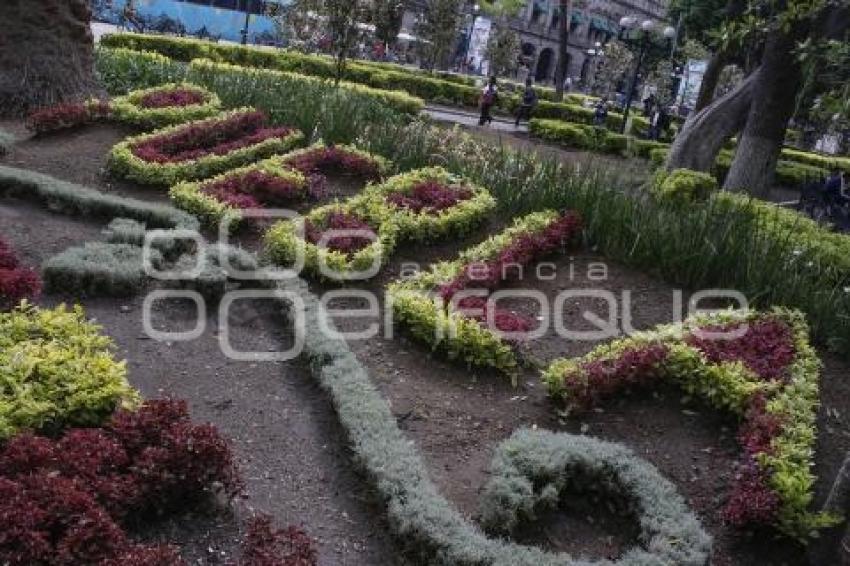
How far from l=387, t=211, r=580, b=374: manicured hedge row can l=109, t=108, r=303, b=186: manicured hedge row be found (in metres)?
3.09

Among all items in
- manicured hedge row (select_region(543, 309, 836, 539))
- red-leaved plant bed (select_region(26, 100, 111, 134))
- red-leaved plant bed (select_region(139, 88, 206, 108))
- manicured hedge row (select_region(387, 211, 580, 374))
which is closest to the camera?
manicured hedge row (select_region(543, 309, 836, 539))

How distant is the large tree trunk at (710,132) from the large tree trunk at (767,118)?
1454mm

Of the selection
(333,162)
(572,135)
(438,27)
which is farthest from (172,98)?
(438,27)

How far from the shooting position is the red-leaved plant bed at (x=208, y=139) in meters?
8.88

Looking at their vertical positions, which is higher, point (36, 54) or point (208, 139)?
point (36, 54)

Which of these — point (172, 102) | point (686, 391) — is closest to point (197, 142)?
point (172, 102)

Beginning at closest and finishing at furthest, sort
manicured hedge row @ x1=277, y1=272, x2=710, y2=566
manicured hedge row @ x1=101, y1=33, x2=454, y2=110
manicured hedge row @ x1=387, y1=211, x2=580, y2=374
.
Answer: manicured hedge row @ x1=277, y1=272, x2=710, y2=566 < manicured hedge row @ x1=387, y1=211, x2=580, y2=374 < manicured hedge row @ x1=101, y1=33, x2=454, y2=110

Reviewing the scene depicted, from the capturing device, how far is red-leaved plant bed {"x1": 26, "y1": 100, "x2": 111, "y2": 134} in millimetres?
9273

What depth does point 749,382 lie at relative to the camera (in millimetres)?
5219

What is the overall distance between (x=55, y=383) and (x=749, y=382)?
3.99 m

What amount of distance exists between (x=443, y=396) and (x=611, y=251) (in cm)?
277

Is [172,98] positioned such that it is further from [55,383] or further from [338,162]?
[55,383]

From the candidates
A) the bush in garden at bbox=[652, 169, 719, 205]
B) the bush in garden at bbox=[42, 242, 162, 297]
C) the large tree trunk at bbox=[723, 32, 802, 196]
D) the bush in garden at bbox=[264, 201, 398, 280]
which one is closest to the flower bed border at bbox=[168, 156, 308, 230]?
the bush in garden at bbox=[264, 201, 398, 280]

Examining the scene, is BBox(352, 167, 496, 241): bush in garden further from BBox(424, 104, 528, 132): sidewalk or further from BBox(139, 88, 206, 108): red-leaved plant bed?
BBox(424, 104, 528, 132): sidewalk
